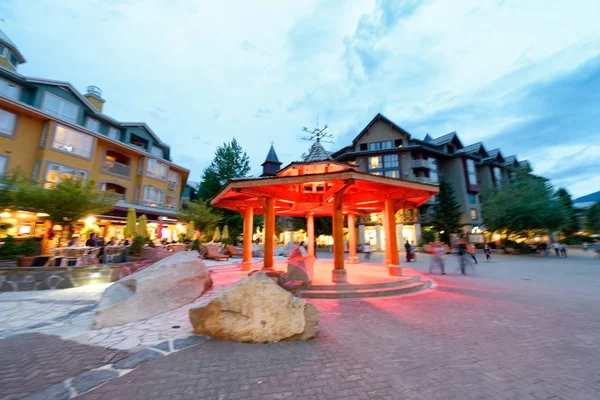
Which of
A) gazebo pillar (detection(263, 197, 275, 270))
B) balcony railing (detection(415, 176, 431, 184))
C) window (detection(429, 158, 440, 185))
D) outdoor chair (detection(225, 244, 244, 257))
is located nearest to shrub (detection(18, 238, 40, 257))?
gazebo pillar (detection(263, 197, 275, 270))

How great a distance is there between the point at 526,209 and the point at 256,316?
Result: 2901 centimetres

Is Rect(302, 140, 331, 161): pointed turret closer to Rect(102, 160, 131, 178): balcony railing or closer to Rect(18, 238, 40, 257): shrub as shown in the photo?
Rect(18, 238, 40, 257): shrub

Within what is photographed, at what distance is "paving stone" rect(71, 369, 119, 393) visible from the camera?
2730 mm

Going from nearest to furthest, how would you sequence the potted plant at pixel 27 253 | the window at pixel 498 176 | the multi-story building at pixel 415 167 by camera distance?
the potted plant at pixel 27 253, the multi-story building at pixel 415 167, the window at pixel 498 176

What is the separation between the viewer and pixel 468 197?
36812 millimetres

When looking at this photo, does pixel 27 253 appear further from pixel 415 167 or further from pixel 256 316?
pixel 415 167

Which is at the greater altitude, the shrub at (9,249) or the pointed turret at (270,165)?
the pointed turret at (270,165)

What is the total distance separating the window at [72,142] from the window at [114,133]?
10.1 ft

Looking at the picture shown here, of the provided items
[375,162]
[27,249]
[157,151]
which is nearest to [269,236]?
[27,249]

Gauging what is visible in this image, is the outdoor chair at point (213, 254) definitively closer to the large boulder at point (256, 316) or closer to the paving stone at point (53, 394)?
the large boulder at point (256, 316)

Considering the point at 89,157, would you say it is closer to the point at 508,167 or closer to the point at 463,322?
the point at 463,322

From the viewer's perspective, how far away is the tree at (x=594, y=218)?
34.6m

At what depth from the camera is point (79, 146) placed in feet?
62.0

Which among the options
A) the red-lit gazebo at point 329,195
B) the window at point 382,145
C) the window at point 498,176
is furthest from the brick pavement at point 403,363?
the window at point 498,176
